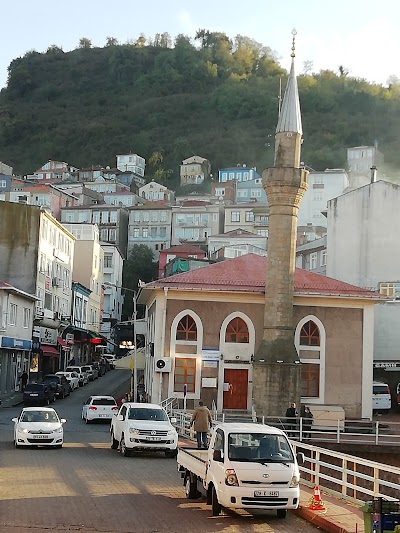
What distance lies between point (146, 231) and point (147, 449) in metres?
92.0

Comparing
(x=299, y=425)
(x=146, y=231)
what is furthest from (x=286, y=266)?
(x=146, y=231)

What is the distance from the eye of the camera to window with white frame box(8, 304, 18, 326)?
5316cm

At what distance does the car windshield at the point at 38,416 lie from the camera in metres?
25.9

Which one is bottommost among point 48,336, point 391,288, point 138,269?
point 48,336

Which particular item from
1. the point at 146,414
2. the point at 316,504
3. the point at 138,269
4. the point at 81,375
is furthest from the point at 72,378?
the point at 138,269

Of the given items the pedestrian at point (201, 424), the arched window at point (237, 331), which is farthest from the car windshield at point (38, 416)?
the arched window at point (237, 331)

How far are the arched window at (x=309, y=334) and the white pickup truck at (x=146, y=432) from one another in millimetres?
15388

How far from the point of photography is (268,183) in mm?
39312

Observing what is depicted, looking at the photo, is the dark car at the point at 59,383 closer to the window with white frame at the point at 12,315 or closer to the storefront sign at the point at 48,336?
the window with white frame at the point at 12,315

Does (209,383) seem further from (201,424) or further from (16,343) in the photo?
(16,343)

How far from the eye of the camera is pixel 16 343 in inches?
2131

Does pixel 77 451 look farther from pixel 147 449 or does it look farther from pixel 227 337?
pixel 227 337

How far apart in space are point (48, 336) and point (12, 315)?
12251 millimetres

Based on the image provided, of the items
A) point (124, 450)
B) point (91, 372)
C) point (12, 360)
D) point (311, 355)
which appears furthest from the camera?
point (91, 372)
